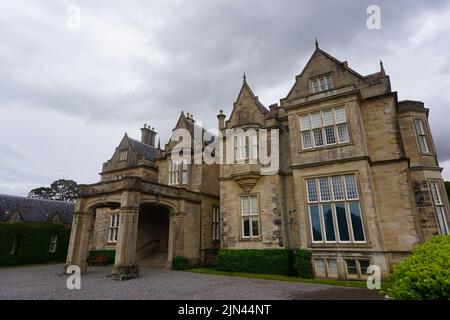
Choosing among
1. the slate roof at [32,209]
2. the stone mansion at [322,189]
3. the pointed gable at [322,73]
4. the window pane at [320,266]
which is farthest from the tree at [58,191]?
the window pane at [320,266]

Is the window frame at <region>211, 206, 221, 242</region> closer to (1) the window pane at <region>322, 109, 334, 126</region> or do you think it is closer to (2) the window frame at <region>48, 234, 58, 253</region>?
(1) the window pane at <region>322, 109, 334, 126</region>

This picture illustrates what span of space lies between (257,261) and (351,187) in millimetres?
7268

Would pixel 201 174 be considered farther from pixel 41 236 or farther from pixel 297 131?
pixel 41 236

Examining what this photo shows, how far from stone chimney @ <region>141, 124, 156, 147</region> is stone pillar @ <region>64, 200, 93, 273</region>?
17.1m

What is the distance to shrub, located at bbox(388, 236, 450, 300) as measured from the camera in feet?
17.2

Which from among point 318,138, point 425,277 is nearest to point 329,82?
point 318,138

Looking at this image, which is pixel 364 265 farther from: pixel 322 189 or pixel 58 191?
pixel 58 191

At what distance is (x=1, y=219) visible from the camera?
91.8ft

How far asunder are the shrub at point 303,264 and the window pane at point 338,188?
3.66 metres

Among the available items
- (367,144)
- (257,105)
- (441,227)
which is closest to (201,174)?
(257,105)

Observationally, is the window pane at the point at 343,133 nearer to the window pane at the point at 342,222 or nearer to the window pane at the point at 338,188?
the window pane at the point at 338,188

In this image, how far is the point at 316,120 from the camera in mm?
16312

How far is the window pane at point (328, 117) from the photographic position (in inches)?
623
